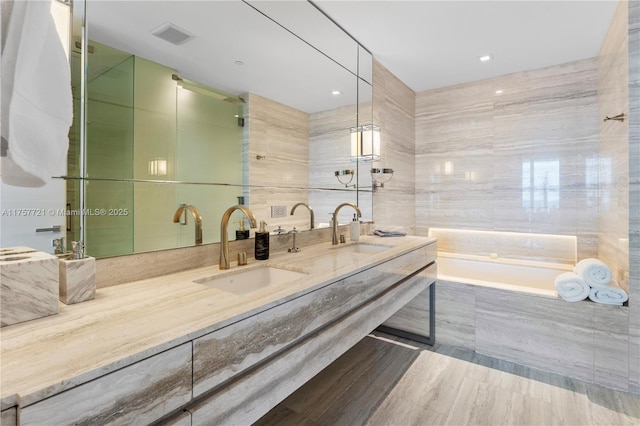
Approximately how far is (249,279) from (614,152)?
2.67m

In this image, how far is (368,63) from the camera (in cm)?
277

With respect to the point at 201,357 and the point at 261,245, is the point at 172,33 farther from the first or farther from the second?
the point at 201,357

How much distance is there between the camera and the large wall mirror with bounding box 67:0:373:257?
3.88ft

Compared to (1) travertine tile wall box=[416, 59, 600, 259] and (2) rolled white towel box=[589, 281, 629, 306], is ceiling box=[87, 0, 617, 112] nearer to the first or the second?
(1) travertine tile wall box=[416, 59, 600, 259]

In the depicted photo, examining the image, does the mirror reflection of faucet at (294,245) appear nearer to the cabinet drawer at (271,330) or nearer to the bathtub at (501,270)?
the cabinet drawer at (271,330)

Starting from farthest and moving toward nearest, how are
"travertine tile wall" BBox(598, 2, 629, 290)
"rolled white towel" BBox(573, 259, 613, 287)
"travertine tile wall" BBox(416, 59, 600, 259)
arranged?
"travertine tile wall" BBox(416, 59, 600, 259)
"rolled white towel" BBox(573, 259, 613, 287)
"travertine tile wall" BBox(598, 2, 629, 290)

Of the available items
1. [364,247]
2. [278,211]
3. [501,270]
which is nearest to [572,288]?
[501,270]

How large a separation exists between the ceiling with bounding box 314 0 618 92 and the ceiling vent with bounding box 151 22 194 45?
965mm

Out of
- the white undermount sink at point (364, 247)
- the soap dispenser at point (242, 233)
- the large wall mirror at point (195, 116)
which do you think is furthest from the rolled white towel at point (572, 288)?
the soap dispenser at point (242, 233)

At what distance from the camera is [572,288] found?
2215 millimetres

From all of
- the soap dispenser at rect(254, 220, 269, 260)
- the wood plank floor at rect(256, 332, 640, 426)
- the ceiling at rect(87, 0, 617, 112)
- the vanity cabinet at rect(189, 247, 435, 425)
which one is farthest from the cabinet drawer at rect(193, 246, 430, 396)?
the ceiling at rect(87, 0, 617, 112)

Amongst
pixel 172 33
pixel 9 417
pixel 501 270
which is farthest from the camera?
pixel 501 270

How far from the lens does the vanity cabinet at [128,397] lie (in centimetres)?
58

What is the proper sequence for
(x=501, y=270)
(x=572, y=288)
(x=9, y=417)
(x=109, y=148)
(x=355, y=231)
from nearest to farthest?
(x=9, y=417) → (x=109, y=148) → (x=572, y=288) → (x=355, y=231) → (x=501, y=270)
